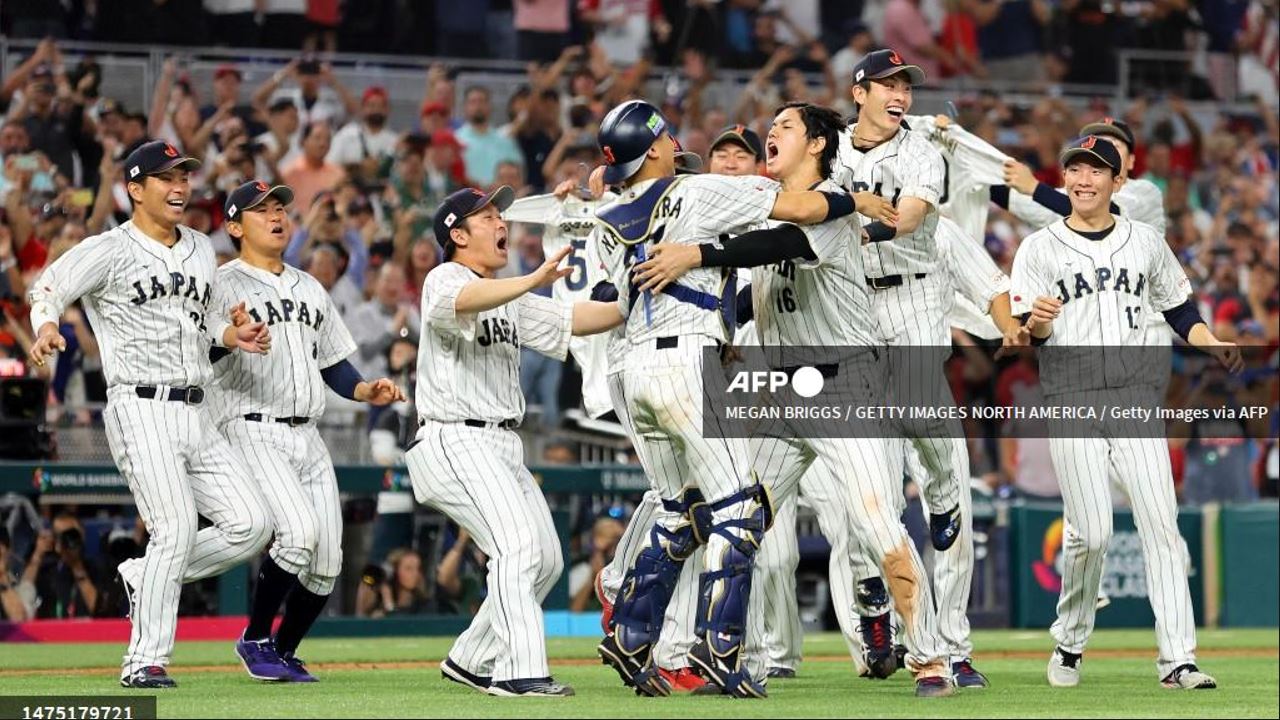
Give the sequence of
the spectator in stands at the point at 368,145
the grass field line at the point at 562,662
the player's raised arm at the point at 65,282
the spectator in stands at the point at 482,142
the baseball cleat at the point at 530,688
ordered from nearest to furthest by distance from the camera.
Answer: the baseball cleat at the point at 530,688
the player's raised arm at the point at 65,282
the grass field line at the point at 562,662
the spectator in stands at the point at 368,145
the spectator in stands at the point at 482,142

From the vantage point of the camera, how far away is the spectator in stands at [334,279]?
47.9 feet

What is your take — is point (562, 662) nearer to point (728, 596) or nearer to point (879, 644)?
point (879, 644)

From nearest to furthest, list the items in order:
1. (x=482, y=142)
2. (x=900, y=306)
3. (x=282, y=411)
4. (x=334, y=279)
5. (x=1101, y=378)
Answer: (x=1101, y=378) < (x=900, y=306) < (x=282, y=411) < (x=334, y=279) < (x=482, y=142)

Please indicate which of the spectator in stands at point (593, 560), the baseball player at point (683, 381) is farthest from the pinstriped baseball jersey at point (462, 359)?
the spectator in stands at point (593, 560)

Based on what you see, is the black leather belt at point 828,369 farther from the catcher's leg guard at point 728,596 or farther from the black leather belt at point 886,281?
the black leather belt at point 886,281

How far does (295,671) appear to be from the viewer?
8.77m

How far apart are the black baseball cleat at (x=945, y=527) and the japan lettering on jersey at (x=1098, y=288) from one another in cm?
74

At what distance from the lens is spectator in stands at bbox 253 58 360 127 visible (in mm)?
16859

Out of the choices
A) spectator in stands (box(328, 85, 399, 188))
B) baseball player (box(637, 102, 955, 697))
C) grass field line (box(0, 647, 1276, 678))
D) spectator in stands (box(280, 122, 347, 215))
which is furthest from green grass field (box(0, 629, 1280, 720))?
spectator in stands (box(328, 85, 399, 188))

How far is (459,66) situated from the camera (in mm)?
18328

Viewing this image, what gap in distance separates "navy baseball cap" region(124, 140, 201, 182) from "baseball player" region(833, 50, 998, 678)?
297cm

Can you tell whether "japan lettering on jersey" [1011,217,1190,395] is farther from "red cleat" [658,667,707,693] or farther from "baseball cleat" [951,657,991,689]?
"red cleat" [658,667,707,693]

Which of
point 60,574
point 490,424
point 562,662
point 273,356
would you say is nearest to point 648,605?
point 490,424
